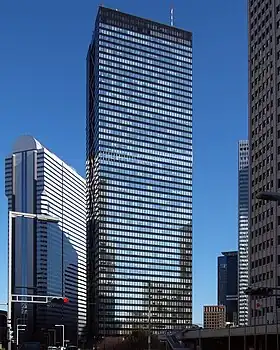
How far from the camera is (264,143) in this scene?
4611 inches

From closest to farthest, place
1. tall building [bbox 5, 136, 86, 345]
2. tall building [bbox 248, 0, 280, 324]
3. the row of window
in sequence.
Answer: tall building [bbox 248, 0, 280, 324]
the row of window
tall building [bbox 5, 136, 86, 345]

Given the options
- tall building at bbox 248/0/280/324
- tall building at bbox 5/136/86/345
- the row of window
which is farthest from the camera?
tall building at bbox 5/136/86/345

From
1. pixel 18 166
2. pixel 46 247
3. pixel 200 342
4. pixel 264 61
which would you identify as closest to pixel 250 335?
pixel 200 342

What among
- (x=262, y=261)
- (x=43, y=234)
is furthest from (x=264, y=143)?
(x=43, y=234)

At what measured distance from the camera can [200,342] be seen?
95750 mm

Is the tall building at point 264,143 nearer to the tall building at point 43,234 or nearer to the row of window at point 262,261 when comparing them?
the row of window at point 262,261

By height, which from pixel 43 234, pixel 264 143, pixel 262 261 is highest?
pixel 264 143

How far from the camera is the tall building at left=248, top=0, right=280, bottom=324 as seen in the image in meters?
109

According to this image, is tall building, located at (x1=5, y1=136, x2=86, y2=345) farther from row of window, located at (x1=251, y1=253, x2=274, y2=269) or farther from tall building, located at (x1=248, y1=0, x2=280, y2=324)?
tall building, located at (x1=248, y1=0, x2=280, y2=324)

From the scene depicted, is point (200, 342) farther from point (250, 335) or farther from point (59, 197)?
point (59, 197)

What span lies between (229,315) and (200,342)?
93.9m

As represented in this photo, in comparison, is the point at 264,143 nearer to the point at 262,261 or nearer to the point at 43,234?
the point at 262,261

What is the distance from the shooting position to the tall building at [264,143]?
357ft

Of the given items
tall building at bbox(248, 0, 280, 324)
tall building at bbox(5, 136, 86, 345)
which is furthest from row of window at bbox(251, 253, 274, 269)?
tall building at bbox(5, 136, 86, 345)
